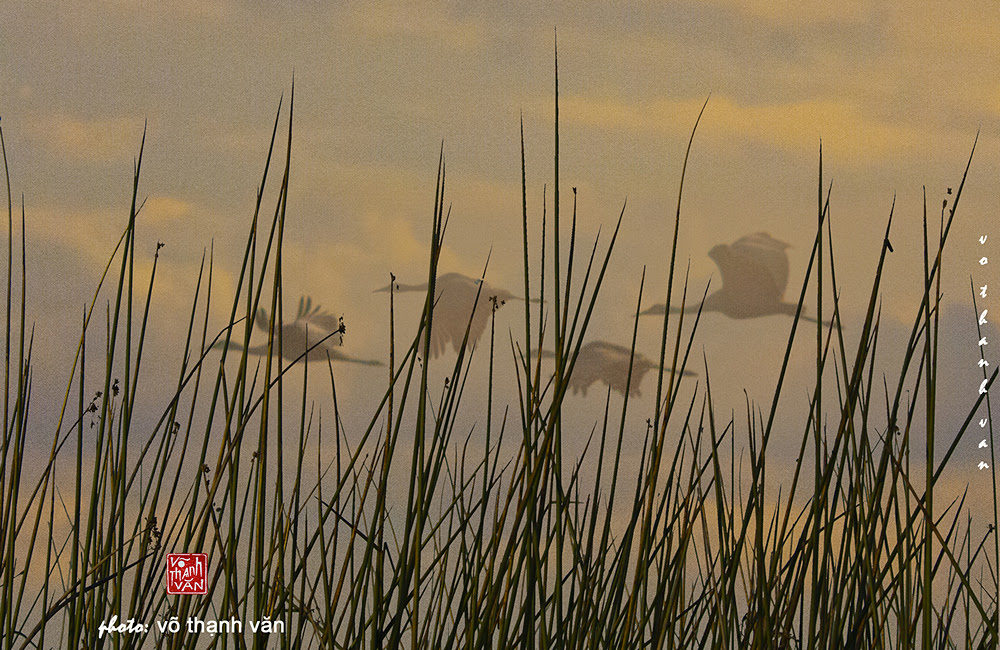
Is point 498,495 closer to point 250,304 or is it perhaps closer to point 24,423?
point 250,304

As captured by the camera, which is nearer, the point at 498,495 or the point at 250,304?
the point at 250,304

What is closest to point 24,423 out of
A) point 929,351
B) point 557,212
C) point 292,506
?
point 292,506

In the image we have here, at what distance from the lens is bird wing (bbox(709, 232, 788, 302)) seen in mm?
3047

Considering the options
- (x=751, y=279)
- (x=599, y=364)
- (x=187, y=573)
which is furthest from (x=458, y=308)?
(x=187, y=573)

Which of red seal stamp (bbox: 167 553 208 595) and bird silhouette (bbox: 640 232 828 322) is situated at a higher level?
bird silhouette (bbox: 640 232 828 322)

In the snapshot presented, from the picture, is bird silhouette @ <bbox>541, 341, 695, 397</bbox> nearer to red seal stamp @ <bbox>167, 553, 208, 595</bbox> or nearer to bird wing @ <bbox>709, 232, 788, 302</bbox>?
bird wing @ <bbox>709, 232, 788, 302</bbox>

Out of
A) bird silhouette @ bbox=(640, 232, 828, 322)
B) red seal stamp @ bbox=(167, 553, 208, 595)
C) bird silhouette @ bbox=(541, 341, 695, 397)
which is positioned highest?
bird silhouette @ bbox=(640, 232, 828, 322)

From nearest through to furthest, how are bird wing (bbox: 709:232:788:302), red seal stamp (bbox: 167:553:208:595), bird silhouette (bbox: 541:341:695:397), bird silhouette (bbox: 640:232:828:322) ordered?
red seal stamp (bbox: 167:553:208:595) < bird silhouette (bbox: 541:341:695:397) < bird silhouette (bbox: 640:232:828:322) < bird wing (bbox: 709:232:788:302)

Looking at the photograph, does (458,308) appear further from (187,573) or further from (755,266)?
(187,573)

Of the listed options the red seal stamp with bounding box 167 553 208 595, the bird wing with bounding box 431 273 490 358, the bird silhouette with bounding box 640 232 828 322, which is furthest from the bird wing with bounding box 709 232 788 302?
the red seal stamp with bounding box 167 553 208 595

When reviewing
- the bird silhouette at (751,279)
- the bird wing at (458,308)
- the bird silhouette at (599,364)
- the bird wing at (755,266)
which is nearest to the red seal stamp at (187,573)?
the bird silhouette at (599,364)

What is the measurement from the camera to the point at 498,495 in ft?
4.01

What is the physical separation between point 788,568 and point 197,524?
80 cm

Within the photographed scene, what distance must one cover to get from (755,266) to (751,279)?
24 cm
